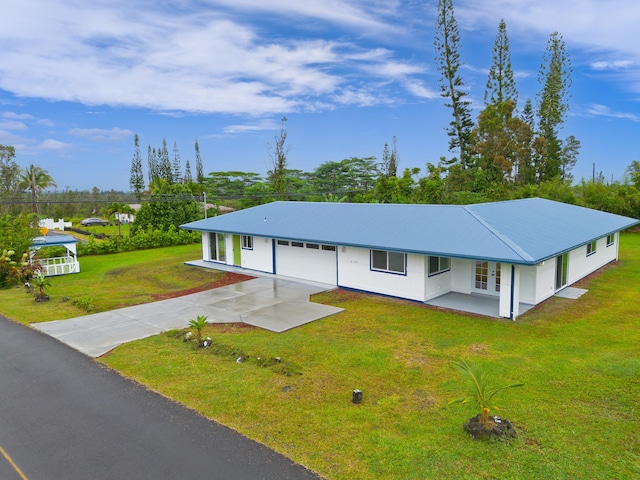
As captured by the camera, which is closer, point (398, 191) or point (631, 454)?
point (631, 454)

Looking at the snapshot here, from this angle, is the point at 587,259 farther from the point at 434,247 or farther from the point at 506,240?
the point at 434,247

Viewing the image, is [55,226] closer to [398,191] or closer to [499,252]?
[398,191]

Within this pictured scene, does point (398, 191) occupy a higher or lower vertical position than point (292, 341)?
higher

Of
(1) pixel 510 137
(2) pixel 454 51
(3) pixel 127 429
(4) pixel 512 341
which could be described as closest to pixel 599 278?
(4) pixel 512 341

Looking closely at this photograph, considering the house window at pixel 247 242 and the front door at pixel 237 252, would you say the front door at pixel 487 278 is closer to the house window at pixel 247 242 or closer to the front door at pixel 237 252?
the house window at pixel 247 242

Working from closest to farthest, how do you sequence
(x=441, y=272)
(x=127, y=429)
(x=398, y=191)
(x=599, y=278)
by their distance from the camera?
1. (x=127, y=429)
2. (x=441, y=272)
3. (x=599, y=278)
4. (x=398, y=191)

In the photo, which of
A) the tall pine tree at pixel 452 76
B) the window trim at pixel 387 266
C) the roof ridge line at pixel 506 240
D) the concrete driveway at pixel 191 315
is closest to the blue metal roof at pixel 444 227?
the roof ridge line at pixel 506 240
